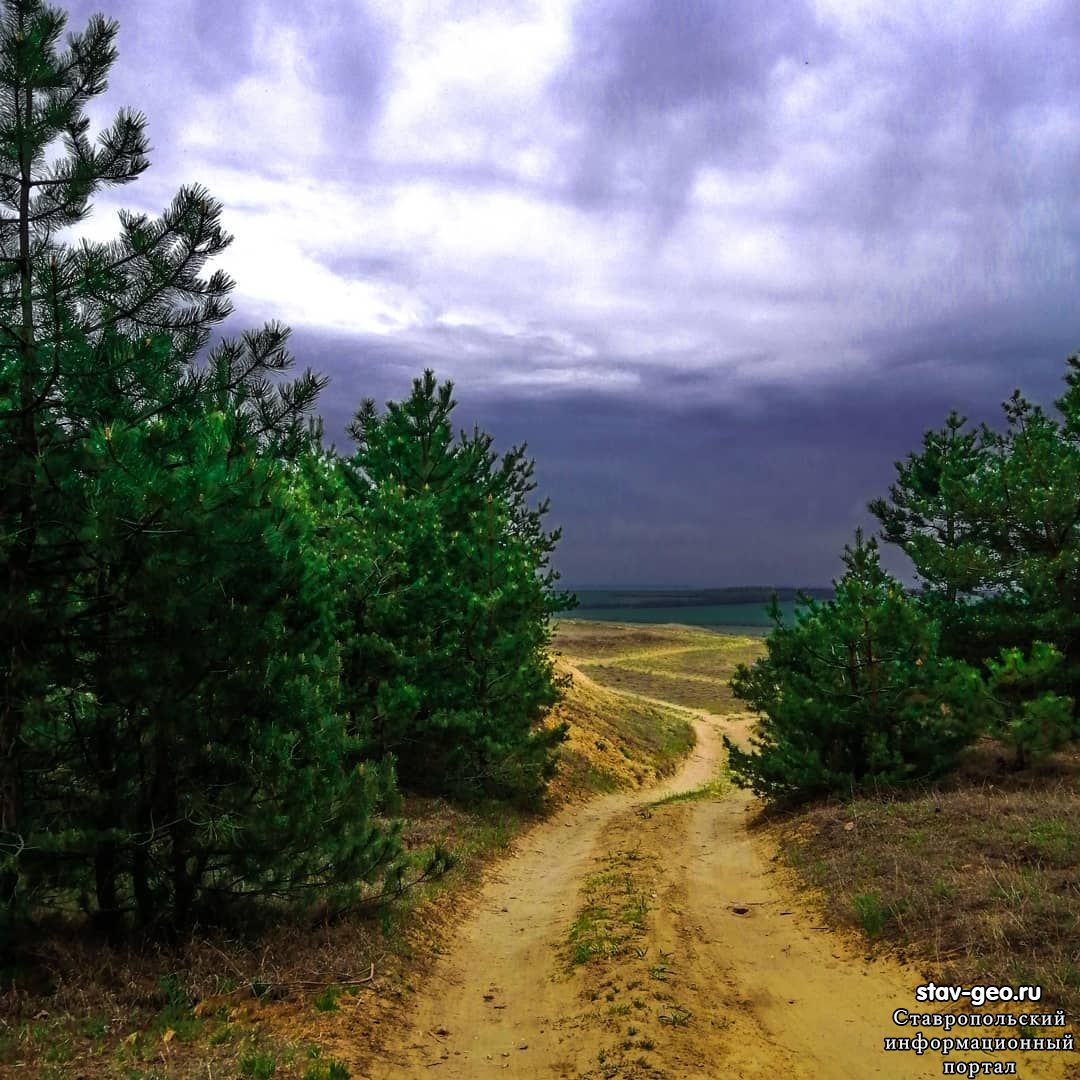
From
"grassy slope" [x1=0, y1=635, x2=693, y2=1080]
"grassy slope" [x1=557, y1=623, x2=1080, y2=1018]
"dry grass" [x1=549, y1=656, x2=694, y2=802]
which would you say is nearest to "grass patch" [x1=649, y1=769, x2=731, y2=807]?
"dry grass" [x1=549, y1=656, x2=694, y2=802]

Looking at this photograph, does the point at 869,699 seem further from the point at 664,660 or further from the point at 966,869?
the point at 664,660

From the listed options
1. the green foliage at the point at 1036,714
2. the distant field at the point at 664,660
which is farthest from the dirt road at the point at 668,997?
the distant field at the point at 664,660

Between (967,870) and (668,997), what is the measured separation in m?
4.89

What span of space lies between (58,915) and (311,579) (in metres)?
4.21

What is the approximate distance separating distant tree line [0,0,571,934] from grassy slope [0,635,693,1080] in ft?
1.82

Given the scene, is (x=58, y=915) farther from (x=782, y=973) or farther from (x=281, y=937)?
(x=782, y=973)

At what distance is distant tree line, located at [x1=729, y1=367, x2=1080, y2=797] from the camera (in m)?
15.3

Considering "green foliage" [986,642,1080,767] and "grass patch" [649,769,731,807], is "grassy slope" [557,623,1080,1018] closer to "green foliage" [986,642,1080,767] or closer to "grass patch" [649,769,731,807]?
"green foliage" [986,642,1080,767]

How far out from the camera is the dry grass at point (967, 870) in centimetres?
776

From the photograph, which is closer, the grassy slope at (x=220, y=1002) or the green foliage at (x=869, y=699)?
the grassy slope at (x=220, y=1002)

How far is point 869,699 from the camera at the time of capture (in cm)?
1569

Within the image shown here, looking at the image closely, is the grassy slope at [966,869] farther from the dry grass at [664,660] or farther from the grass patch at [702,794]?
the dry grass at [664,660]

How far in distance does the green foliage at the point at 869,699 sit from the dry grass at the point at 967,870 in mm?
817

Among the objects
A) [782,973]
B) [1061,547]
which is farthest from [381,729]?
[1061,547]
